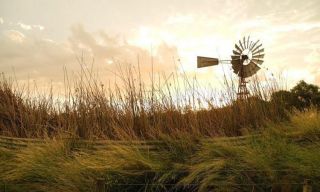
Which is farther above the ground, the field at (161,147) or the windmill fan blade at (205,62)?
the windmill fan blade at (205,62)

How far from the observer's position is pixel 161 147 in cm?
436

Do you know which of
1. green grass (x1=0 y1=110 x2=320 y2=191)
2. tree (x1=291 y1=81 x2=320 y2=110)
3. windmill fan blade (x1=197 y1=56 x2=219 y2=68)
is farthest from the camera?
windmill fan blade (x1=197 y1=56 x2=219 y2=68)

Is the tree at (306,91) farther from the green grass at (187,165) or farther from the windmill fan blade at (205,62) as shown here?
the green grass at (187,165)

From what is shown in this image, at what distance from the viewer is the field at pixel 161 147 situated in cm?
351

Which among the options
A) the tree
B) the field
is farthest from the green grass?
the tree

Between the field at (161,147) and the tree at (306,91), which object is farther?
the tree at (306,91)

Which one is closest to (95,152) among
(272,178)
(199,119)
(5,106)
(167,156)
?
(167,156)

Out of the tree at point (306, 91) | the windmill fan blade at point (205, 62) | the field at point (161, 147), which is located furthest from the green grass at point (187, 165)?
the windmill fan blade at point (205, 62)

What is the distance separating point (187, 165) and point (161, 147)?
27.7 inches

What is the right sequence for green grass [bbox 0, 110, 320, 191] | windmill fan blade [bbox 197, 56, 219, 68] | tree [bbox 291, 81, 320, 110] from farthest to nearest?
1. windmill fan blade [bbox 197, 56, 219, 68]
2. tree [bbox 291, 81, 320, 110]
3. green grass [bbox 0, 110, 320, 191]

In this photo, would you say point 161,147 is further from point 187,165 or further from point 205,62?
point 205,62

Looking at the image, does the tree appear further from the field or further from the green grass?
the green grass

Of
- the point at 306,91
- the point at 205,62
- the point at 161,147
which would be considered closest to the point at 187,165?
the point at 161,147

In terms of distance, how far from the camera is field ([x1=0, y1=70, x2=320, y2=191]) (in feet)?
11.5
